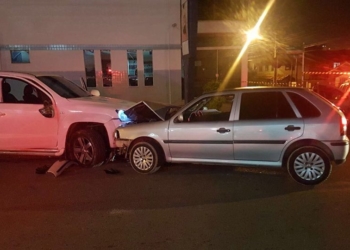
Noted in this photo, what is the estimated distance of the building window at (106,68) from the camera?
1612 centimetres

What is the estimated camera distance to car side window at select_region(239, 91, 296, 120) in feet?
20.4

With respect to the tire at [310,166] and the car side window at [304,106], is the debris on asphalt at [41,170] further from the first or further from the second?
the car side window at [304,106]

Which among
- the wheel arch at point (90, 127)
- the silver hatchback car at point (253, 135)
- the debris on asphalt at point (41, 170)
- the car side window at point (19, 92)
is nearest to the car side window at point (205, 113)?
the silver hatchback car at point (253, 135)

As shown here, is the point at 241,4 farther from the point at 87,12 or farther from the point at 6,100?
the point at 6,100

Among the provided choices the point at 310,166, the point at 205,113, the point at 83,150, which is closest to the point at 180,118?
the point at 205,113

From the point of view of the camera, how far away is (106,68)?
16250 mm

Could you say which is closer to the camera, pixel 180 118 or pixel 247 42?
pixel 180 118

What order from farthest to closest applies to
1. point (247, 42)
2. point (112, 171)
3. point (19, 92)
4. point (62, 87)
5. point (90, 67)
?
point (247, 42) → point (90, 67) → point (62, 87) → point (19, 92) → point (112, 171)

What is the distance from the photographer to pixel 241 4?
805 inches

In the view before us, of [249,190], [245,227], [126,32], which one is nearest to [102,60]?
[126,32]

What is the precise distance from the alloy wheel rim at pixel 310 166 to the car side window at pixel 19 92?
16.3ft

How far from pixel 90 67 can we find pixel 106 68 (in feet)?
2.27

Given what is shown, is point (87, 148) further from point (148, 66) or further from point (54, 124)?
point (148, 66)

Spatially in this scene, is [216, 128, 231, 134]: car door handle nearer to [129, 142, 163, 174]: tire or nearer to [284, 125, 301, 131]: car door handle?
[284, 125, 301, 131]: car door handle
